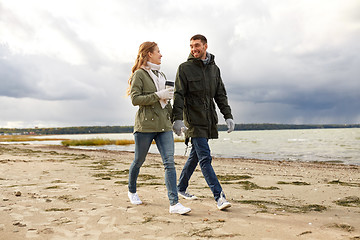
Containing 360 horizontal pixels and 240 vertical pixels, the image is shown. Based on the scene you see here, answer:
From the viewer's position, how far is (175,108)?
4.20 m

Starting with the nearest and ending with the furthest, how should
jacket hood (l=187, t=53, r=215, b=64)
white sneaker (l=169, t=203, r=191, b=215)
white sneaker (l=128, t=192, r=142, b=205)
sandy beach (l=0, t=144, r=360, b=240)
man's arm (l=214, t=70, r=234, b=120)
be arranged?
sandy beach (l=0, t=144, r=360, b=240) → white sneaker (l=169, t=203, r=191, b=215) → jacket hood (l=187, t=53, r=215, b=64) → white sneaker (l=128, t=192, r=142, b=205) → man's arm (l=214, t=70, r=234, b=120)

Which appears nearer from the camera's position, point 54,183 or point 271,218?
point 271,218

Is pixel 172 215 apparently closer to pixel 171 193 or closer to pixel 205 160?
pixel 171 193

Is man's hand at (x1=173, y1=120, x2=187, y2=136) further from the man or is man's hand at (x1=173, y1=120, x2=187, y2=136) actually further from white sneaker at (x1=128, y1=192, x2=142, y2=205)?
white sneaker at (x1=128, y1=192, x2=142, y2=205)

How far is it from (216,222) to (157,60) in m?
2.29

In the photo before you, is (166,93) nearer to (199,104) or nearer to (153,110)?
(153,110)

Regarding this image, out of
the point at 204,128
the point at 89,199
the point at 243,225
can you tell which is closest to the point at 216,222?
the point at 243,225

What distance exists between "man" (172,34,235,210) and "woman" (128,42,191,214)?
208mm

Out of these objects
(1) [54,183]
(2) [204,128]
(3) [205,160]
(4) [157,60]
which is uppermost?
(4) [157,60]

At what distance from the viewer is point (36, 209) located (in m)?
4.20

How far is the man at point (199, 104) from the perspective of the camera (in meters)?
4.19

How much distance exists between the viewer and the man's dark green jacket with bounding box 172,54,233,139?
421 cm

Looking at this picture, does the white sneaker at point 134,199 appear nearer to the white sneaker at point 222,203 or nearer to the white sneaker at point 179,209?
the white sneaker at point 179,209

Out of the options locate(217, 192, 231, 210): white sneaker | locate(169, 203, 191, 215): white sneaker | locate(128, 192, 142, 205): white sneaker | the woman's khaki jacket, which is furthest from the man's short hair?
locate(128, 192, 142, 205): white sneaker
